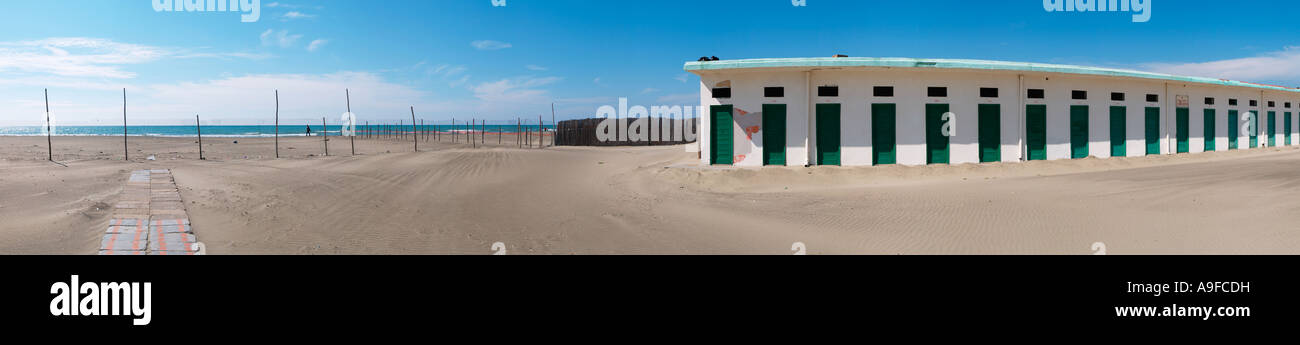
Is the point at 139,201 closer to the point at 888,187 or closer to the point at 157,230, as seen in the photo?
the point at 157,230

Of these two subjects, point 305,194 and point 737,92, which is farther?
point 737,92

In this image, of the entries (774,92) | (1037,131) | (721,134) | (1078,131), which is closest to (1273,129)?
(1078,131)

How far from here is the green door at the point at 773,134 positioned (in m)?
15.3

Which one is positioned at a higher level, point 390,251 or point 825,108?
point 825,108

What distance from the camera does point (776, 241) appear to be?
7.05m

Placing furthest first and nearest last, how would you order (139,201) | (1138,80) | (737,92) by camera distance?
(1138,80) < (737,92) < (139,201)

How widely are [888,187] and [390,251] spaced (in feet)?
30.4

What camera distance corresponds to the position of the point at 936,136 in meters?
16.1

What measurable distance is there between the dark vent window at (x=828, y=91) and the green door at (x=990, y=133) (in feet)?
13.3

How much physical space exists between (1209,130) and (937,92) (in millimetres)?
14291

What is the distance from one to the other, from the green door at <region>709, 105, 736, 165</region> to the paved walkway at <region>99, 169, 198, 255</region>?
10.4 metres

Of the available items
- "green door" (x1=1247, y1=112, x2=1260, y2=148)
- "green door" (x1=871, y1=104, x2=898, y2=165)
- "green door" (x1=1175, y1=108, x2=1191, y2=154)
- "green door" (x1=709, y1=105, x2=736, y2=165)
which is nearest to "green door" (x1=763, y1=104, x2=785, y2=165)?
"green door" (x1=709, y1=105, x2=736, y2=165)

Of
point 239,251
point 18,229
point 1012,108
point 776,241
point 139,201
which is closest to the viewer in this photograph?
point 239,251
